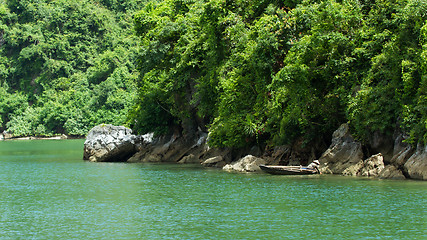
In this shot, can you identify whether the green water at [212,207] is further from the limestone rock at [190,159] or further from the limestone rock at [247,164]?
the limestone rock at [190,159]

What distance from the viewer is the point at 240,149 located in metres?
44.6

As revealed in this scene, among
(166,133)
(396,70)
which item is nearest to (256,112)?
(396,70)

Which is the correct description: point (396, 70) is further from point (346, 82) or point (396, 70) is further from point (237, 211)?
point (237, 211)

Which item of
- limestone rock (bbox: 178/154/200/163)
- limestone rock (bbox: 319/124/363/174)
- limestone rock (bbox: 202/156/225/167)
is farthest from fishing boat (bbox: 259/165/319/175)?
limestone rock (bbox: 178/154/200/163)

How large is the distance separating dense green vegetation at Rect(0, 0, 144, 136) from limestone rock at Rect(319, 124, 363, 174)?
74908 mm

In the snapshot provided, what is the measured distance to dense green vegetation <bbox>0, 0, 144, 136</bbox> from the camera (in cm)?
11169

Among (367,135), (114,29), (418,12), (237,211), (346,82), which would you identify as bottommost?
(237,211)

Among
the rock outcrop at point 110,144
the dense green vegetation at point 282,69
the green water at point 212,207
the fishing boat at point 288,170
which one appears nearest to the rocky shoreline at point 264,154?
the rock outcrop at point 110,144

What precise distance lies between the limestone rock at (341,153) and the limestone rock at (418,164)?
367 cm

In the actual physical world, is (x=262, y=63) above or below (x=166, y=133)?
above

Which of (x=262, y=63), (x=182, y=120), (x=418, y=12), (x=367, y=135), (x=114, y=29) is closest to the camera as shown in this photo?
(x=418, y=12)

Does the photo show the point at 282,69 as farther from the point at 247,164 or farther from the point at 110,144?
the point at 110,144

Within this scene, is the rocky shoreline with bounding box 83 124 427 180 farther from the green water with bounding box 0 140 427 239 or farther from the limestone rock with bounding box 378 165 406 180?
the green water with bounding box 0 140 427 239

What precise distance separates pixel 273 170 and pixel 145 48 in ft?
70.6
